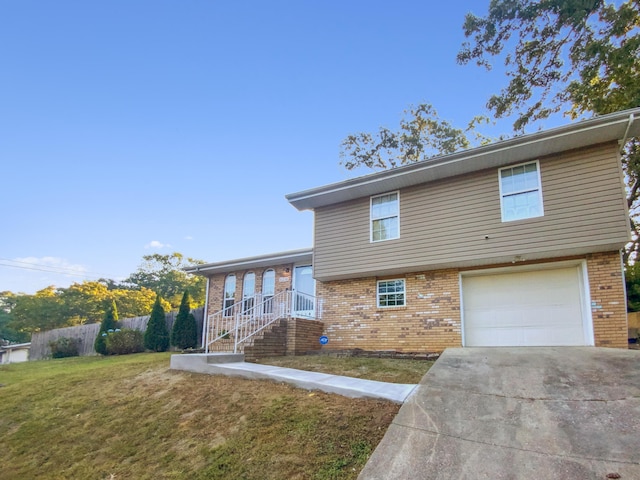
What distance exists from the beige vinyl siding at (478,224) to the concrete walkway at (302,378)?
407 centimetres

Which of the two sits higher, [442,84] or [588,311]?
[442,84]

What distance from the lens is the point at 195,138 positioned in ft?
46.7

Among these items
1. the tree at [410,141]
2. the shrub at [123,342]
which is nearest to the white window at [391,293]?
the shrub at [123,342]

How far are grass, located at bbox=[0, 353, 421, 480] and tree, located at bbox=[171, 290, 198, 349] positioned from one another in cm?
727

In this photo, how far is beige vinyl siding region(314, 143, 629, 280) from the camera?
26.5 feet

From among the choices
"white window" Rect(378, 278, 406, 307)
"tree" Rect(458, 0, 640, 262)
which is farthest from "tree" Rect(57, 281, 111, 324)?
"tree" Rect(458, 0, 640, 262)

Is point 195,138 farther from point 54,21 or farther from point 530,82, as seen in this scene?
point 530,82

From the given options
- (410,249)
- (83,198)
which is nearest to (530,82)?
(410,249)

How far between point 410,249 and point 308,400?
552 cm

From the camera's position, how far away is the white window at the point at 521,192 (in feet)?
28.8

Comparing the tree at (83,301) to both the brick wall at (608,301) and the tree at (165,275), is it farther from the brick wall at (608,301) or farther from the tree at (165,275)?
the brick wall at (608,301)

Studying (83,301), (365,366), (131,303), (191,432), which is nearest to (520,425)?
(191,432)

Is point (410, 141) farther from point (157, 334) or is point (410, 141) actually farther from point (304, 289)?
point (157, 334)

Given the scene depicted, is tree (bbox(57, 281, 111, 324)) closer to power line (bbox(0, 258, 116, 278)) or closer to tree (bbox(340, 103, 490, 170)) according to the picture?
power line (bbox(0, 258, 116, 278))
